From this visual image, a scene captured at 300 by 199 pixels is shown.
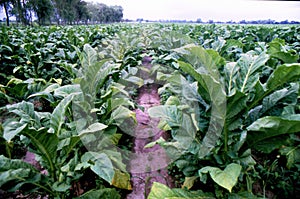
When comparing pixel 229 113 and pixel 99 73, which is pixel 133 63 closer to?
pixel 99 73

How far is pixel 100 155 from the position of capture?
1.75 meters

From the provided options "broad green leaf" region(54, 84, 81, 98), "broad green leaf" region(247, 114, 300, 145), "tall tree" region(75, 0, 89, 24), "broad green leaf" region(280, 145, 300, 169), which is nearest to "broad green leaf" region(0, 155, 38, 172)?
"broad green leaf" region(54, 84, 81, 98)

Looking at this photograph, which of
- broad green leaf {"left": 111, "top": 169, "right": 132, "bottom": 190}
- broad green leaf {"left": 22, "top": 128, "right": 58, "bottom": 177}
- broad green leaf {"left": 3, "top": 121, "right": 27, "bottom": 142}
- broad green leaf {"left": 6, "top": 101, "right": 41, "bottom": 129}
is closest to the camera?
broad green leaf {"left": 3, "top": 121, "right": 27, "bottom": 142}

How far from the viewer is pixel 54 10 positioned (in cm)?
5009

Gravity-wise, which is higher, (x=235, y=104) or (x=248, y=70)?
(x=248, y=70)

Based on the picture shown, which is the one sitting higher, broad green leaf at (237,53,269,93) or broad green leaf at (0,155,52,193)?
broad green leaf at (237,53,269,93)

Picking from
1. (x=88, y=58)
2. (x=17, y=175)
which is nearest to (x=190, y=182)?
(x=17, y=175)

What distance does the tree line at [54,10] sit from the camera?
33.4m

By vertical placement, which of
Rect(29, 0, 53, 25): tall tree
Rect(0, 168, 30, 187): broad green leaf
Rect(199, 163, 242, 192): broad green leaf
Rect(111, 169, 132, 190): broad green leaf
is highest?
Rect(29, 0, 53, 25): tall tree

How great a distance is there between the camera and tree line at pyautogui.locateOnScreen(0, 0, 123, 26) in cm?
3344

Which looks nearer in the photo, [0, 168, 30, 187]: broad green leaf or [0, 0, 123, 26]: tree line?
[0, 168, 30, 187]: broad green leaf

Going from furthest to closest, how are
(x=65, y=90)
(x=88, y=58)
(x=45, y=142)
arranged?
1. (x=88, y=58)
2. (x=65, y=90)
3. (x=45, y=142)

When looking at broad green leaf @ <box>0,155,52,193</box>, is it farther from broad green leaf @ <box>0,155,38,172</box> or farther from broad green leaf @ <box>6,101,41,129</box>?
broad green leaf @ <box>6,101,41,129</box>

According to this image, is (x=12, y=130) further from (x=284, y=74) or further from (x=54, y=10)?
(x=54, y=10)
